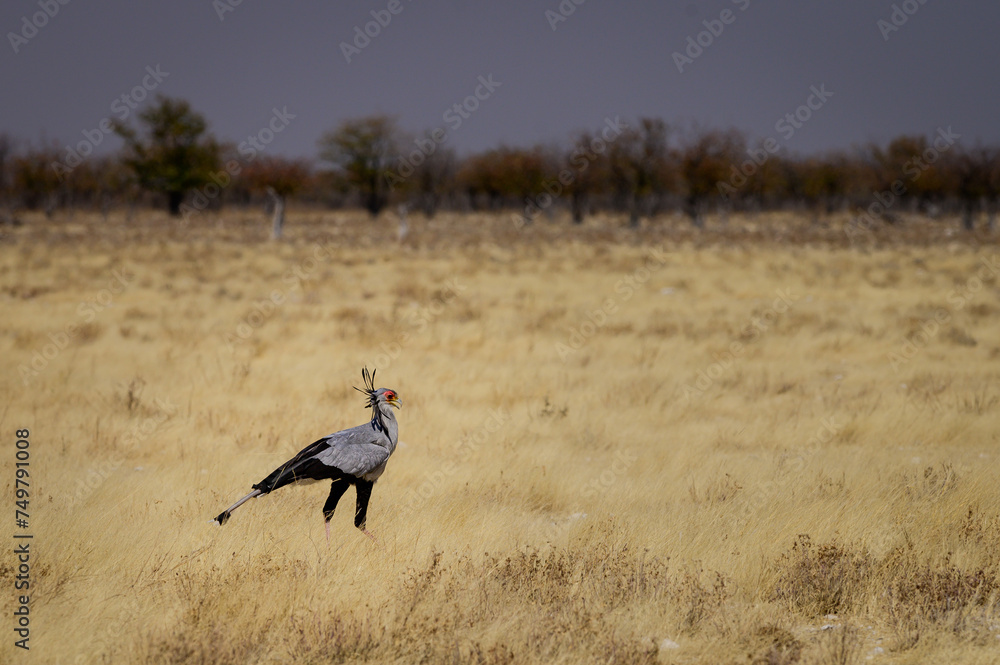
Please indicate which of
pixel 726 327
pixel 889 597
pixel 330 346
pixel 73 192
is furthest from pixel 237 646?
pixel 73 192

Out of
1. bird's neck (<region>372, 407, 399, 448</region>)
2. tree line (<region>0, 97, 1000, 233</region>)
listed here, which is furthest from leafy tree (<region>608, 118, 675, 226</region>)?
bird's neck (<region>372, 407, 399, 448</region>)

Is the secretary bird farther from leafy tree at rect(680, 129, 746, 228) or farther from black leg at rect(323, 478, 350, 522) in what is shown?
leafy tree at rect(680, 129, 746, 228)

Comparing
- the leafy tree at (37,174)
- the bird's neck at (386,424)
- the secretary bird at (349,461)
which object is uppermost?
the leafy tree at (37,174)

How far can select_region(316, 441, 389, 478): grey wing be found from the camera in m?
4.02

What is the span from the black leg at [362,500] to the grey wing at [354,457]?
16cm

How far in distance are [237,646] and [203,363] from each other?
7.36m

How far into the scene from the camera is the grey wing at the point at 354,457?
4.02 m

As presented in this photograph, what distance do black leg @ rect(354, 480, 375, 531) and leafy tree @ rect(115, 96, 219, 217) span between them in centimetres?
5840

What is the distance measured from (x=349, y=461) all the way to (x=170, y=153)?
60121 mm

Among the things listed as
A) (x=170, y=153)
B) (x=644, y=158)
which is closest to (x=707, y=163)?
(x=644, y=158)

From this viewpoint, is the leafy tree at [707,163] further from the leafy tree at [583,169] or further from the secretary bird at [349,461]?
the secretary bird at [349,461]

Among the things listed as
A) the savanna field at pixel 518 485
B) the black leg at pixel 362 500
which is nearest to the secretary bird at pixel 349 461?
the black leg at pixel 362 500

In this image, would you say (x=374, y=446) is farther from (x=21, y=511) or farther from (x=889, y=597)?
(x=889, y=597)

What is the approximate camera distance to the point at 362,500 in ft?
14.2
